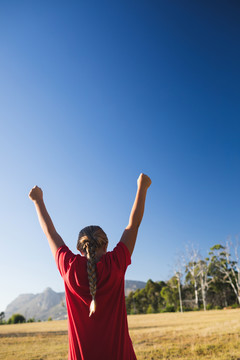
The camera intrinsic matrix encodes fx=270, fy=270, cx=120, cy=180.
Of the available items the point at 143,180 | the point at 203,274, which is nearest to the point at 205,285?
the point at 203,274

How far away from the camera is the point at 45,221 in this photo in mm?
1523

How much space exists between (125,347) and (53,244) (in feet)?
2.00

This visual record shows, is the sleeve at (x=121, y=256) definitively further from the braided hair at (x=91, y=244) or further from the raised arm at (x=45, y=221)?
the raised arm at (x=45, y=221)

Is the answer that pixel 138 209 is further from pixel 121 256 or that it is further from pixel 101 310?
pixel 101 310

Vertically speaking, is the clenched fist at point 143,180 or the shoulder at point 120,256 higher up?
the clenched fist at point 143,180

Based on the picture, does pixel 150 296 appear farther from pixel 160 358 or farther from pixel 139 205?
pixel 139 205

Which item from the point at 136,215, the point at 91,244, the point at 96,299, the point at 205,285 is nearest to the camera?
the point at 96,299

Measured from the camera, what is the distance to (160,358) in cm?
601

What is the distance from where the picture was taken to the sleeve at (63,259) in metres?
1.32

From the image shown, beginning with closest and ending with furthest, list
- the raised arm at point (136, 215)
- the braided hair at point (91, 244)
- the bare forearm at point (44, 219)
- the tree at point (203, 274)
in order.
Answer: the braided hair at point (91, 244) < the raised arm at point (136, 215) < the bare forearm at point (44, 219) < the tree at point (203, 274)

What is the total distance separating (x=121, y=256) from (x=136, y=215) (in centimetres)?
26

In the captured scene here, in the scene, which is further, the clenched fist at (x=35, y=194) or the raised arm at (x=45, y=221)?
the clenched fist at (x=35, y=194)

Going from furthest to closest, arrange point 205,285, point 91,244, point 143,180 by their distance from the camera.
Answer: point 205,285 < point 143,180 < point 91,244

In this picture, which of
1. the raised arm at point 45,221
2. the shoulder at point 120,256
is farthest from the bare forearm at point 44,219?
the shoulder at point 120,256
